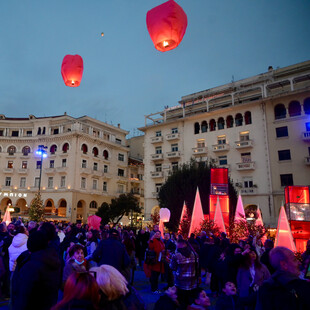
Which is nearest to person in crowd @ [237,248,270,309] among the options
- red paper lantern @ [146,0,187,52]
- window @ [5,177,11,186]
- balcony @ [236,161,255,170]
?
red paper lantern @ [146,0,187,52]

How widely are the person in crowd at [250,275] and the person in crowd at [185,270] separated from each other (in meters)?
0.93

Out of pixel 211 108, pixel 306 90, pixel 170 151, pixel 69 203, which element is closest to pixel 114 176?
pixel 69 203

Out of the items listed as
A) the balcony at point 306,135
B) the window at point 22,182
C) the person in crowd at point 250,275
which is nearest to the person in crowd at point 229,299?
the person in crowd at point 250,275

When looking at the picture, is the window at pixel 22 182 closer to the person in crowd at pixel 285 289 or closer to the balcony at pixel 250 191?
the balcony at pixel 250 191

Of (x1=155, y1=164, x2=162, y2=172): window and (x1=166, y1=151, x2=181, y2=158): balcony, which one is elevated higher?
(x1=166, y1=151, x2=181, y2=158): balcony

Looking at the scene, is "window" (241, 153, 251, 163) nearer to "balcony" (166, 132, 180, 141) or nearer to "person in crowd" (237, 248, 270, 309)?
"balcony" (166, 132, 180, 141)

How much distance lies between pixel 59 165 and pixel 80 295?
44031 mm

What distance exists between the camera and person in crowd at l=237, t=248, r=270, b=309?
499 centimetres

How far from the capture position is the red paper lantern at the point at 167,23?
747 cm

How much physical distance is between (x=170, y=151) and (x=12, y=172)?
25.2 m

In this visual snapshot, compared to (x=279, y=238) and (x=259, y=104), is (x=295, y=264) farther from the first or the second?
Answer: (x=259, y=104)

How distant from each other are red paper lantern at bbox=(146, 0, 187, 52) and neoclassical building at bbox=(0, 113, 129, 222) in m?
36.2

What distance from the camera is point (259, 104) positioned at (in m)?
33.7

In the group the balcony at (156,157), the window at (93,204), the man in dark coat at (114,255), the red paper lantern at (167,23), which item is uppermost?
the balcony at (156,157)
